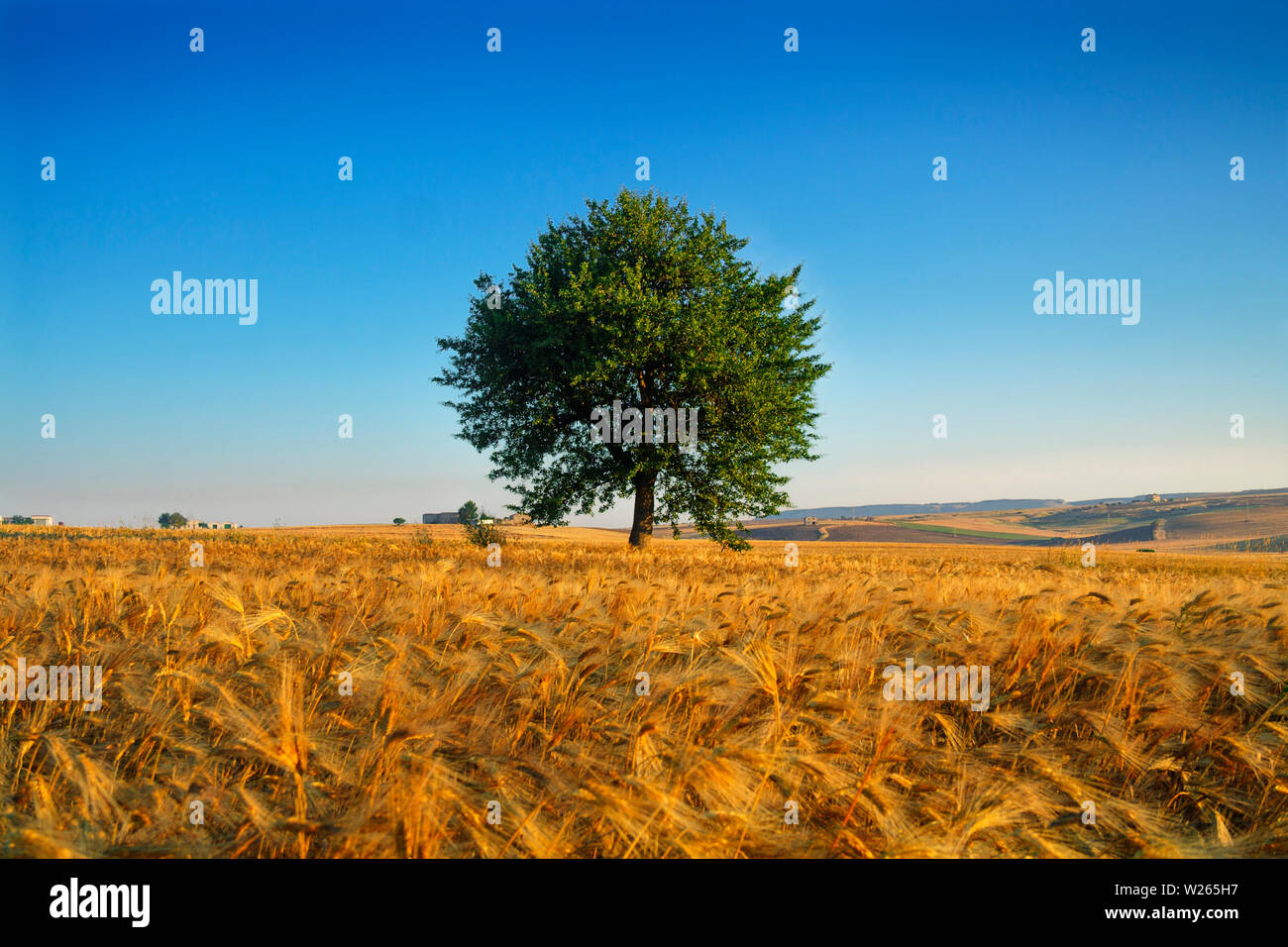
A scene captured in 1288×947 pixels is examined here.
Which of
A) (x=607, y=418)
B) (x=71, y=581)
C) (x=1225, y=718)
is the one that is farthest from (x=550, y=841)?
(x=607, y=418)

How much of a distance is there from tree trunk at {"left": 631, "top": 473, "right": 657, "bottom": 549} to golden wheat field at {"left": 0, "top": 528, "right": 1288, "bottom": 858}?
17897 millimetres

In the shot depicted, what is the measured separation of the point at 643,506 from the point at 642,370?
5164 millimetres

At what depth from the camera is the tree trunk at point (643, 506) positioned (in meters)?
23.9

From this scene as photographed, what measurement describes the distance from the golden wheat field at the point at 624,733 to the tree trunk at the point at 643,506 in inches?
705

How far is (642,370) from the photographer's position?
21984 millimetres

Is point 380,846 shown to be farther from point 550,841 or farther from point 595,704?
Result: point 595,704
